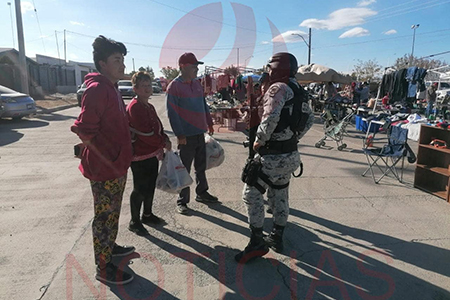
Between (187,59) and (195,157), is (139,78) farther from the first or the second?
(195,157)

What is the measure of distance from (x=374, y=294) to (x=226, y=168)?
4.04 m

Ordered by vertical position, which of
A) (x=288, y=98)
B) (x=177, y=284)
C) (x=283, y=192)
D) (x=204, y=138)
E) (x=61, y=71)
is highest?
(x=61, y=71)

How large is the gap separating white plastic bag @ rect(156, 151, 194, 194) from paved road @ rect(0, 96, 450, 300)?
52 cm

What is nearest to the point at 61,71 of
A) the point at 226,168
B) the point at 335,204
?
the point at 226,168

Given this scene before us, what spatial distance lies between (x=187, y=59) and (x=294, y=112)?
5.62ft

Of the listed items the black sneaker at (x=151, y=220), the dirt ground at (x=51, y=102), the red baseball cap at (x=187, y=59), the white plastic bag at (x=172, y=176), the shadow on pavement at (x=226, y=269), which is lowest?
the shadow on pavement at (x=226, y=269)

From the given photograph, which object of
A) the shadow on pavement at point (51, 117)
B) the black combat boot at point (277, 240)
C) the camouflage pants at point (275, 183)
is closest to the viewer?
the camouflage pants at point (275, 183)

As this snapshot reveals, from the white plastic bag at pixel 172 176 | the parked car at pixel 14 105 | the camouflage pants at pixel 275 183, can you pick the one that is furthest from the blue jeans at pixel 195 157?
the parked car at pixel 14 105

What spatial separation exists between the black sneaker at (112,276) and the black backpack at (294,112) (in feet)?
6.15

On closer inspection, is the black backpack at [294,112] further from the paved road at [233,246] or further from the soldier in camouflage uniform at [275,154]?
the paved road at [233,246]

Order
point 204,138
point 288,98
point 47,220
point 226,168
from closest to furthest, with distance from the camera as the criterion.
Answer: point 288,98
point 47,220
point 204,138
point 226,168

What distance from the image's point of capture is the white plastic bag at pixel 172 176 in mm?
3543

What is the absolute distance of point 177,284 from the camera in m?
2.68

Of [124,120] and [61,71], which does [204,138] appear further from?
[61,71]
